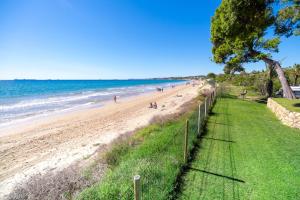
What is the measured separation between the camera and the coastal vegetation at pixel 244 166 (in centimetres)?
417

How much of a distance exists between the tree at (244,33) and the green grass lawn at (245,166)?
9007 mm

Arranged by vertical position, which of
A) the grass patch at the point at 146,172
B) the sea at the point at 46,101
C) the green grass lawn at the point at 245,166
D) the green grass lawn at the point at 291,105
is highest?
the green grass lawn at the point at 291,105

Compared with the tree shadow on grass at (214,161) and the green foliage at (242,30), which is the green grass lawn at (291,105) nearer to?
the tree shadow on grass at (214,161)

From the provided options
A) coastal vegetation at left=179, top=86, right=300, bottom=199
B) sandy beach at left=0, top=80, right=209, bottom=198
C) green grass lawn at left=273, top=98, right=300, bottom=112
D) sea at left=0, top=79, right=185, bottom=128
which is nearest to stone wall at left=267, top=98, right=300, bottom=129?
green grass lawn at left=273, top=98, right=300, bottom=112

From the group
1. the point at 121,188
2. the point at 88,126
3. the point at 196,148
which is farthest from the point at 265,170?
the point at 88,126

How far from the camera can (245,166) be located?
5.36 m

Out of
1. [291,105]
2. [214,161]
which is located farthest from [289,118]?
[214,161]

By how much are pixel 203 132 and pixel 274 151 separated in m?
2.96

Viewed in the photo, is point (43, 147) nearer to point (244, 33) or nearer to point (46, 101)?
point (244, 33)

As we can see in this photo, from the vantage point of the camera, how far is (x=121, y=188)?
3.59 meters

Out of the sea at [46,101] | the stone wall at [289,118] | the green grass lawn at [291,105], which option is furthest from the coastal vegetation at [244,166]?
the sea at [46,101]

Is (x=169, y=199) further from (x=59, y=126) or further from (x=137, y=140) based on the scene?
(x=59, y=126)

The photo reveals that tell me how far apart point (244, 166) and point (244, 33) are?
12722 millimetres

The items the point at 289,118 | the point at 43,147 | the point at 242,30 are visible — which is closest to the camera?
the point at 43,147
